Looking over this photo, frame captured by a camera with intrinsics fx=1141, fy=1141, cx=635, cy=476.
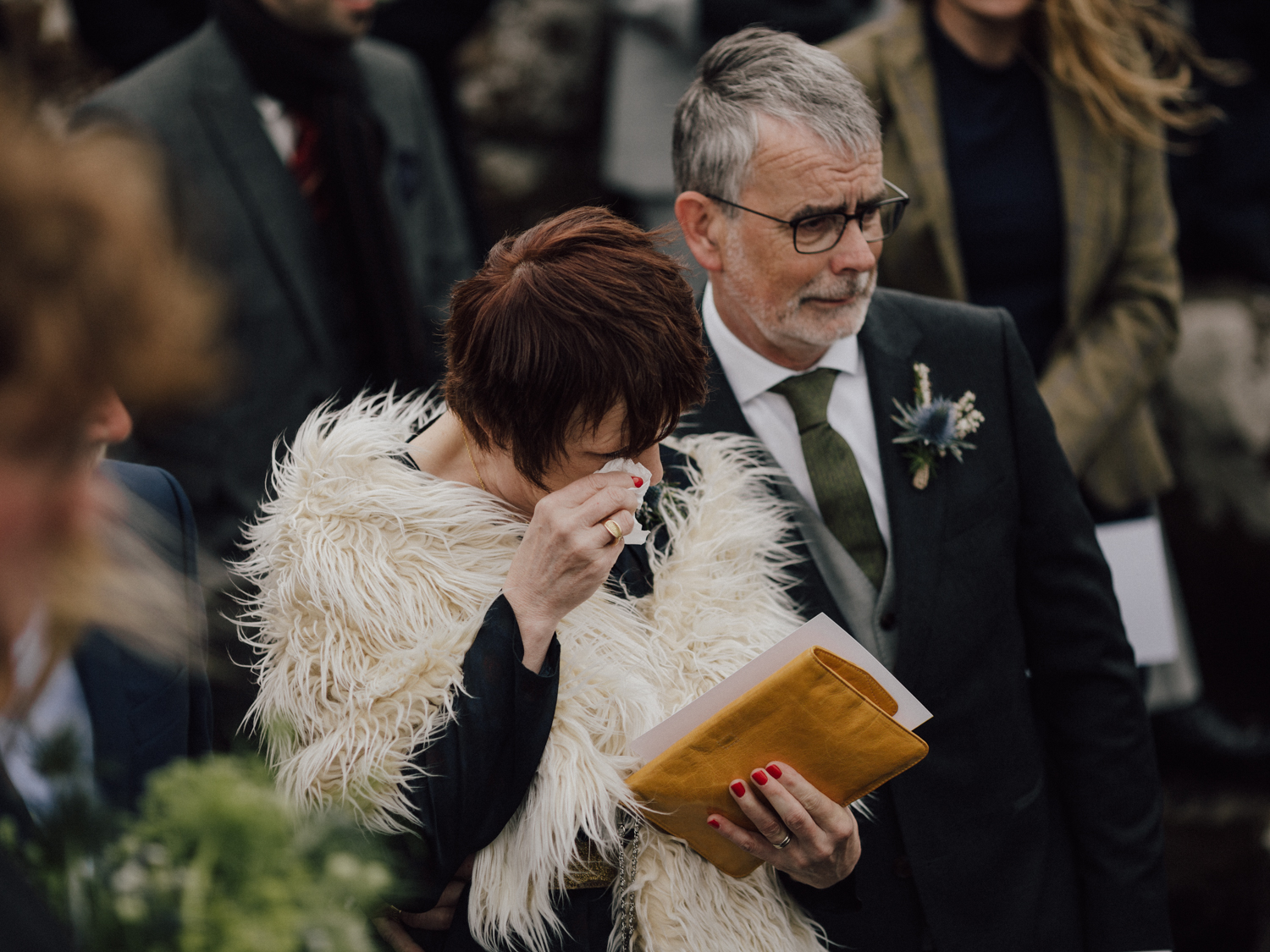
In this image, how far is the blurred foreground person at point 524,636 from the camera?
5.08ft

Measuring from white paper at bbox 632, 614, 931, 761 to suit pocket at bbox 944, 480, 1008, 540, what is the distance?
1.47 ft

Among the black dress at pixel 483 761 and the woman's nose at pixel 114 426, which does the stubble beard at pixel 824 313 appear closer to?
the black dress at pixel 483 761

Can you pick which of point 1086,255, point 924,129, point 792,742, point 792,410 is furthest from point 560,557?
point 1086,255

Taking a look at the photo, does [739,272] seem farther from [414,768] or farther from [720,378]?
[414,768]

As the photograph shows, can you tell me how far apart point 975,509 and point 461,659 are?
98 centimetres

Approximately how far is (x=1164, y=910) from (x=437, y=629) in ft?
4.78

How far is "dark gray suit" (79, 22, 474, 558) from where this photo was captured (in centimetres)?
302

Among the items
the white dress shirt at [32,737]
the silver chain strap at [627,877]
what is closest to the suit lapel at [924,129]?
the silver chain strap at [627,877]

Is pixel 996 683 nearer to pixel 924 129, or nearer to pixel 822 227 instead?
pixel 822 227

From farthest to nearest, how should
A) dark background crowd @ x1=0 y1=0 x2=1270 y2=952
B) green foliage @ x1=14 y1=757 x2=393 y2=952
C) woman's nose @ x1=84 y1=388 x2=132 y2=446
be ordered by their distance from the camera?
dark background crowd @ x1=0 y1=0 x2=1270 y2=952 → woman's nose @ x1=84 y1=388 x2=132 y2=446 → green foliage @ x1=14 y1=757 x2=393 y2=952

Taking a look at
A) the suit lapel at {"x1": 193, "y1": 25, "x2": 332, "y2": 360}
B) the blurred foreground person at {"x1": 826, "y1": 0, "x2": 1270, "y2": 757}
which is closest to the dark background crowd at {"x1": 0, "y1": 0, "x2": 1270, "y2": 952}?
the suit lapel at {"x1": 193, "y1": 25, "x2": 332, "y2": 360}

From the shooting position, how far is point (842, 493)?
2.01 m

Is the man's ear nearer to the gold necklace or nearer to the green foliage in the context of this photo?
the gold necklace

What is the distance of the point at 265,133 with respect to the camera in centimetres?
316
